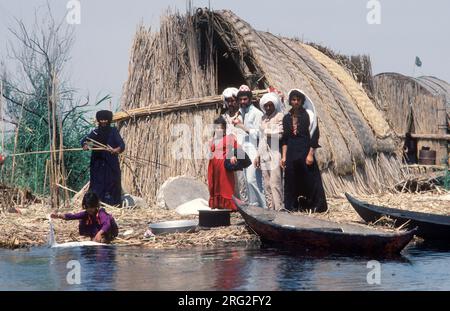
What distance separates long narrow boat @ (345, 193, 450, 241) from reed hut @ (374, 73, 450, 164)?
1053 centimetres

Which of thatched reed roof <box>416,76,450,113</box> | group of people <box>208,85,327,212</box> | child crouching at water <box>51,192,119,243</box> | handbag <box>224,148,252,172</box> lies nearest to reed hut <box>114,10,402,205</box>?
group of people <box>208,85,327,212</box>

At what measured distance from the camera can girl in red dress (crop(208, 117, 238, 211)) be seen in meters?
13.1

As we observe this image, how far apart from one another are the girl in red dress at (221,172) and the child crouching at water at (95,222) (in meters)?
2.09

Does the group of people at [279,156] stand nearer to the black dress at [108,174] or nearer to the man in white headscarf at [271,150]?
the man in white headscarf at [271,150]

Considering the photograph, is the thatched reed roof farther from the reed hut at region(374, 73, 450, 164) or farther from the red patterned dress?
the red patterned dress

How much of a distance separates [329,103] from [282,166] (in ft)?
12.9

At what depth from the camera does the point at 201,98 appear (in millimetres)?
15625

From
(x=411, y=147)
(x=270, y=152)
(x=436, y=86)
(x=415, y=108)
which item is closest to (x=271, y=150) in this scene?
(x=270, y=152)

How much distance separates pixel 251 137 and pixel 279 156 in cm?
59

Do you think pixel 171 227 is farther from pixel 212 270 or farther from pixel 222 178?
pixel 212 270

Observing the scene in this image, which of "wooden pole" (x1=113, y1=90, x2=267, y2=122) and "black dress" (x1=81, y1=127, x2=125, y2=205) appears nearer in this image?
"black dress" (x1=81, y1=127, x2=125, y2=205)

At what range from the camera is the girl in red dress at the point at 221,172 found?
13055mm
